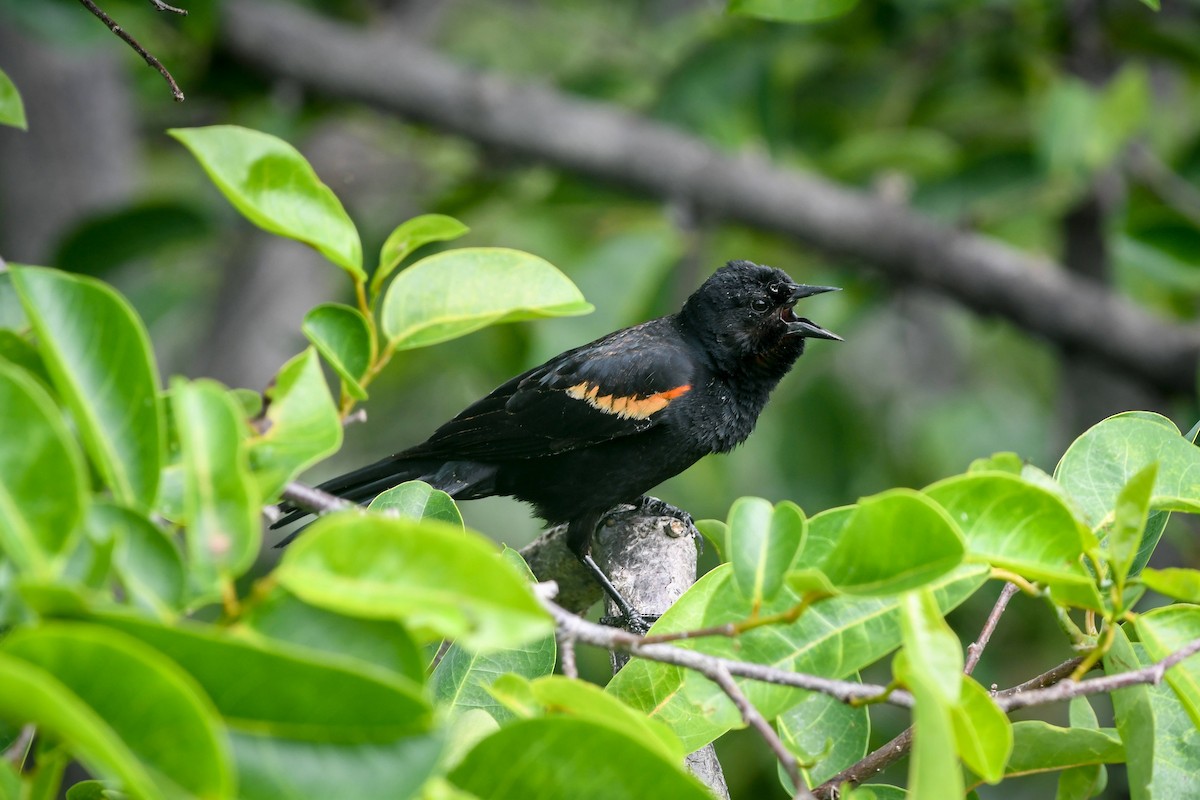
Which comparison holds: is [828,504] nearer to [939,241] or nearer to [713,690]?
[939,241]

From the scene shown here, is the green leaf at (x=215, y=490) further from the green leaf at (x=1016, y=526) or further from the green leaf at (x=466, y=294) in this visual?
the green leaf at (x=1016, y=526)

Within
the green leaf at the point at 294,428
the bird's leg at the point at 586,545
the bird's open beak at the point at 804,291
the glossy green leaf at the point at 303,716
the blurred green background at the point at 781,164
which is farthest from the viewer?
the blurred green background at the point at 781,164

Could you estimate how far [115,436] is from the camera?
1146mm

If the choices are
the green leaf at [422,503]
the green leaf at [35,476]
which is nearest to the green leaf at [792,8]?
the green leaf at [422,503]

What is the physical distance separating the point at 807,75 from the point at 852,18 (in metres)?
0.69

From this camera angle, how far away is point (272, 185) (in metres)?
1.64

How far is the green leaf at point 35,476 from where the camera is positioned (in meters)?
1.00

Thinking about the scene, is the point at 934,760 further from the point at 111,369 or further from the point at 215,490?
the point at 111,369

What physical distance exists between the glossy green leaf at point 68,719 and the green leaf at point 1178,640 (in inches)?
49.3

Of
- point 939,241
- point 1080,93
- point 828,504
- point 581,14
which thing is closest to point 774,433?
point 828,504

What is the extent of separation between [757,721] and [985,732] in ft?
0.89

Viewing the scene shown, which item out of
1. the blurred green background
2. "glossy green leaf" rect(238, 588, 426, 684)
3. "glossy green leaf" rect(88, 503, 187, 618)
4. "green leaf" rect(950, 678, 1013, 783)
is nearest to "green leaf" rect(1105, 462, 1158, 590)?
"green leaf" rect(950, 678, 1013, 783)

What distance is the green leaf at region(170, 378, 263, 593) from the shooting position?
3.42ft

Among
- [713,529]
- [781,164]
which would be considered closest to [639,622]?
[713,529]
